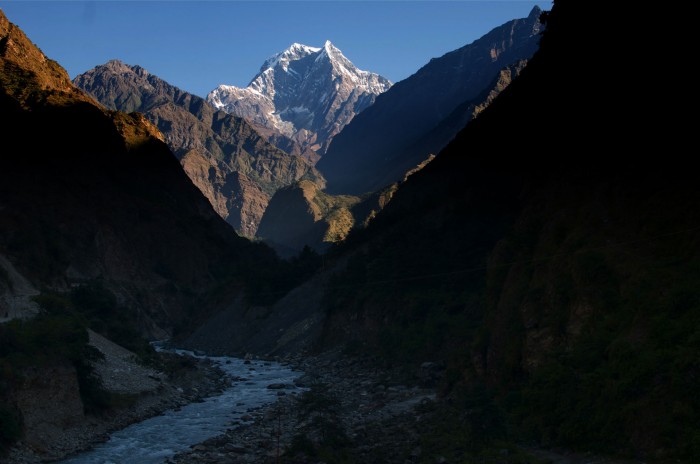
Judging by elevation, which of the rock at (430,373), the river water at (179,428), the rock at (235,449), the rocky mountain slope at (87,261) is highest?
the rocky mountain slope at (87,261)

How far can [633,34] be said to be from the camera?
146ft

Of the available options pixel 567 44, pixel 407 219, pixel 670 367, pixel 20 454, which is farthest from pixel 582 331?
pixel 407 219

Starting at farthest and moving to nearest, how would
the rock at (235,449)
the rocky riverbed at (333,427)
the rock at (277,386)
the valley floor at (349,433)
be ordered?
the rock at (277,386) → the rock at (235,449) → the rocky riverbed at (333,427) → the valley floor at (349,433)

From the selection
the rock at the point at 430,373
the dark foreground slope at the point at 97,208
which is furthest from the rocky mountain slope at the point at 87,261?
the rock at the point at 430,373

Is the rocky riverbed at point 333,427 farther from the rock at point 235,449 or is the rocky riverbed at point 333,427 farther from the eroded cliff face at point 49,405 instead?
the eroded cliff face at point 49,405

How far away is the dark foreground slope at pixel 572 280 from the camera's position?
83.6 ft

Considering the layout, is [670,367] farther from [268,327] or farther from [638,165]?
[268,327]

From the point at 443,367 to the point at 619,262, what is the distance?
2112 centimetres

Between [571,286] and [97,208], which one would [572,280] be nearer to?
[571,286]

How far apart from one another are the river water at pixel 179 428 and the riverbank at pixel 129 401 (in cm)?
91

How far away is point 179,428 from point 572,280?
2366cm

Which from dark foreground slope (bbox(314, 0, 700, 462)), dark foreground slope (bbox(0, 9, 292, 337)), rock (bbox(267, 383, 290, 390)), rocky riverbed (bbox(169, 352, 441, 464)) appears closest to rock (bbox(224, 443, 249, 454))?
rocky riverbed (bbox(169, 352, 441, 464))

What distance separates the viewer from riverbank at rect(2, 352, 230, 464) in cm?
3248

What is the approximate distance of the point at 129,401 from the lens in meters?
43.3
